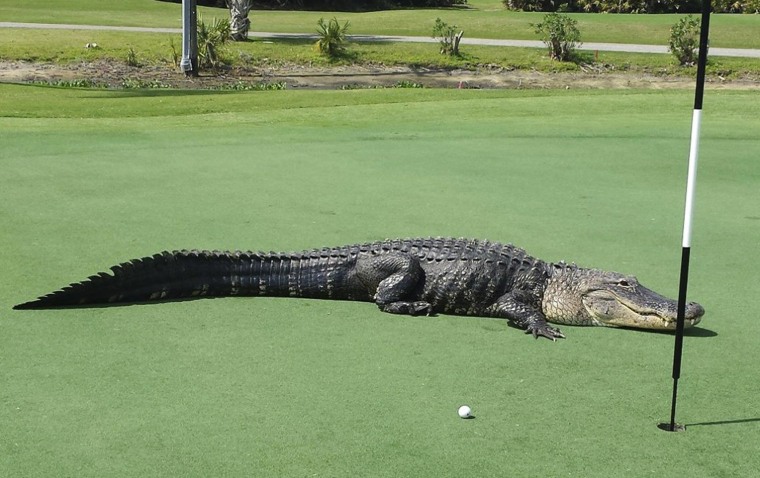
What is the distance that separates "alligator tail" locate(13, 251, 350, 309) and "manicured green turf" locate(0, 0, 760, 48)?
24080 millimetres

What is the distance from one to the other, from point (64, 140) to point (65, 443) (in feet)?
25.8

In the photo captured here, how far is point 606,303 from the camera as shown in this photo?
5.62 meters

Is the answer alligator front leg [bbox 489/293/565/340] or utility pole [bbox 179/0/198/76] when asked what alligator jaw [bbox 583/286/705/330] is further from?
utility pole [bbox 179/0/198/76]

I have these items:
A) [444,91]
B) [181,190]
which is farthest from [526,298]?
[444,91]

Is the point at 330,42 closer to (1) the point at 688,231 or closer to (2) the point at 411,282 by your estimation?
(2) the point at 411,282

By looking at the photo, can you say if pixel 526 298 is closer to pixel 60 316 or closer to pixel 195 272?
pixel 195 272

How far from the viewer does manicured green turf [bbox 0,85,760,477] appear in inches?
157

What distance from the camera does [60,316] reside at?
5.47 meters

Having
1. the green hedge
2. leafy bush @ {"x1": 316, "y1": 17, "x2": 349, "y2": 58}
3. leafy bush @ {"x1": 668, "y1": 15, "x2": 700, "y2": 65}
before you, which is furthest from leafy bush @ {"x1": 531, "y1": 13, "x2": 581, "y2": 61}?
the green hedge

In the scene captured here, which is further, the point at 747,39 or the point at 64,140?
the point at 747,39

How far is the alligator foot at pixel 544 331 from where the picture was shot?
5434 mm

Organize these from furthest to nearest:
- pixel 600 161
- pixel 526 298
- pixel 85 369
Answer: pixel 600 161 < pixel 526 298 < pixel 85 369

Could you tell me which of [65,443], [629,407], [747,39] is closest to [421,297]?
[629,407]

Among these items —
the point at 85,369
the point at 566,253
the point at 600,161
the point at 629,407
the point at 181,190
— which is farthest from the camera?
the point at 600,161
